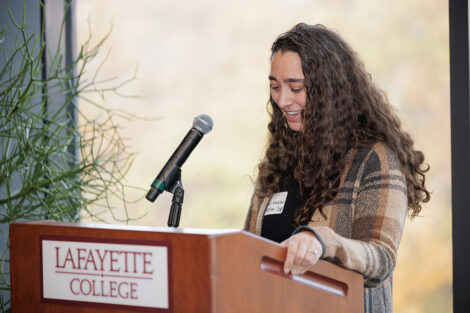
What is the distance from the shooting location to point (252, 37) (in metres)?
3.15

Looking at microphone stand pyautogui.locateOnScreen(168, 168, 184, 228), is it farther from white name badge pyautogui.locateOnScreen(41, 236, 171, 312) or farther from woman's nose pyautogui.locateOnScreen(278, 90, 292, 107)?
woman's nose pyautogui.locateOnScreen(278, 90, 292, 107)

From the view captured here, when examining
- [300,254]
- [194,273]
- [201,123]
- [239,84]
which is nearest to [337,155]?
[201,123]

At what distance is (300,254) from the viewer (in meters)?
1.14

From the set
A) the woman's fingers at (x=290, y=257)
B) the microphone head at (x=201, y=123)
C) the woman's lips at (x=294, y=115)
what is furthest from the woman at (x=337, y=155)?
the woman's fingers at (x=290, y=257)

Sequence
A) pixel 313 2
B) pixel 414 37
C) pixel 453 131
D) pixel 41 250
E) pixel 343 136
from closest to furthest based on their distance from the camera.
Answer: pixel 41 250, pixel 343 136, pixel 453 131, pixel 414 37, pixel 313 2

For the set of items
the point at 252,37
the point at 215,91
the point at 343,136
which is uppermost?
the point at 252,37

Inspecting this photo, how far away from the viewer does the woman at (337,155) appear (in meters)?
1.67

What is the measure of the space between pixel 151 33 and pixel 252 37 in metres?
0.66

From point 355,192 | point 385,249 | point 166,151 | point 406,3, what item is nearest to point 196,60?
point 166,151

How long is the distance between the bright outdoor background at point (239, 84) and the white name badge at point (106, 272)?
161 centimetres

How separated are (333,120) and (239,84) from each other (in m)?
1.43

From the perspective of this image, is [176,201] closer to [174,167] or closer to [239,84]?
[174,167]

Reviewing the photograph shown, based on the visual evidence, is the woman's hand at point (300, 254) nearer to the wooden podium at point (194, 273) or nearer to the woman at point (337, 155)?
the wooden podium at point (194, 273)

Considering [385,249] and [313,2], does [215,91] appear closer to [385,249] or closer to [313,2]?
[313,2]
